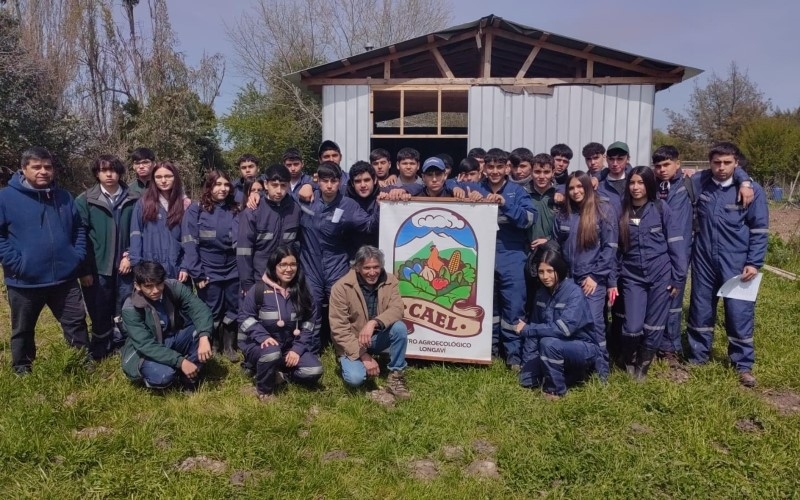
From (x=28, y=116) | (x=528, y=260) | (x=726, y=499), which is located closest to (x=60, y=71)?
(x=28, y=116)

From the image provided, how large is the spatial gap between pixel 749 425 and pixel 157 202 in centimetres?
480

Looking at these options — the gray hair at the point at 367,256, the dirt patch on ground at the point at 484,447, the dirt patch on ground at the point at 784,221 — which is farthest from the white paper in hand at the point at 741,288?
the dirt patch on ground at the point at 784,221

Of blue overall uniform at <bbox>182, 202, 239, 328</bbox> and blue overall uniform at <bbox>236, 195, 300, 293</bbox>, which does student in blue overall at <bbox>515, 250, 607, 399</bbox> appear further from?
blue overall uniform at <bbox>182, 202, 239, 328</bbox>

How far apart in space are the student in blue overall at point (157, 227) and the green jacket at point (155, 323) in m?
0.46

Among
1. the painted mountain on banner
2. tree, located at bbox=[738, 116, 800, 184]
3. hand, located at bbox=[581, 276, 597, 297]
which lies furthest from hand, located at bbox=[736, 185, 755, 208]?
Answer: tree, located at bbox=[738, 116, 800, 184]

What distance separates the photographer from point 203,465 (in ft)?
10.4

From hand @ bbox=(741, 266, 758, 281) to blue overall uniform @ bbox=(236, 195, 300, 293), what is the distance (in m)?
3.67

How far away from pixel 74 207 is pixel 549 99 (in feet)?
22.8

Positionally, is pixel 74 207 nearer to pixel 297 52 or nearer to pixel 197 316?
pixel 197 316

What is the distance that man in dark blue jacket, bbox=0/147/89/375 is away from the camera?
3979 millimetres

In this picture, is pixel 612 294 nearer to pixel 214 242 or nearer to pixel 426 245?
pixel 426 245

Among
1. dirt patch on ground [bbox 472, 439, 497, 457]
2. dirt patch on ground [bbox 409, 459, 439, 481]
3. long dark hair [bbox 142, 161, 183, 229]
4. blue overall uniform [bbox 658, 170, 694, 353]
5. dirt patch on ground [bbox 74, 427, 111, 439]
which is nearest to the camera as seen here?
dirt patch on ground [bbox 409, 459, 439, 481]

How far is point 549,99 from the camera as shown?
8.66m

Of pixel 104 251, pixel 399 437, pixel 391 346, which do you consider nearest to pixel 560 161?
pixel 391 346
